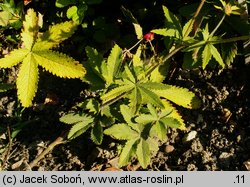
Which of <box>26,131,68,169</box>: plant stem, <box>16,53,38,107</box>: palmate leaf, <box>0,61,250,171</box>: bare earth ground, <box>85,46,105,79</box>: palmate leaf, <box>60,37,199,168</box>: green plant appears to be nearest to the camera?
<box>16,53,38,107</box>: palmate leaf

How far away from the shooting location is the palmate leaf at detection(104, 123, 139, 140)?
193 centimetres

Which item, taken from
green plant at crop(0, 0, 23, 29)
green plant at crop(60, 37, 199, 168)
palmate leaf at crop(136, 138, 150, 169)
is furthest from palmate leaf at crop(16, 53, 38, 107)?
green plant at crop(0, 0, 23, 29)

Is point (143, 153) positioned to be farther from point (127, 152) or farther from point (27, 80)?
point (27, 80)

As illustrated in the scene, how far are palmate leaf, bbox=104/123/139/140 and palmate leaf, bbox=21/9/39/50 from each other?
1.76ft

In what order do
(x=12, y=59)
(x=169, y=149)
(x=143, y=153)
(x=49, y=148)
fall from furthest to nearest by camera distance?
1. (x=169, y=149)
2. (x=49, y=148)
3. (x=143, y=153)
4. (x=12, y=59)

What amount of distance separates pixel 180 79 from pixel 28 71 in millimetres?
1021

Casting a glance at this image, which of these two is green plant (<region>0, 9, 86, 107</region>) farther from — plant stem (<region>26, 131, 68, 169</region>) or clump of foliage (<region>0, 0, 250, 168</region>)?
plant stem (<region>26, 131, 68, 169</region>)

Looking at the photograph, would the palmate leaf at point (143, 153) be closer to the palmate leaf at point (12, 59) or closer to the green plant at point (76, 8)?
the palmate leaf at point (12, 59)

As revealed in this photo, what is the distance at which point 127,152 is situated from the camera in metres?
1.91

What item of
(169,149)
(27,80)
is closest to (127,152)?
(169,149)

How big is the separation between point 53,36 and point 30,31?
4.0 inches

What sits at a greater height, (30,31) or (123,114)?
(30,31)

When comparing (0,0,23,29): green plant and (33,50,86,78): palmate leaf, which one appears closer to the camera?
(33,50,86,78): palmate leaf

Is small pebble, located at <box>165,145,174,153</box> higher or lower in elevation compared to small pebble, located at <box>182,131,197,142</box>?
lower
